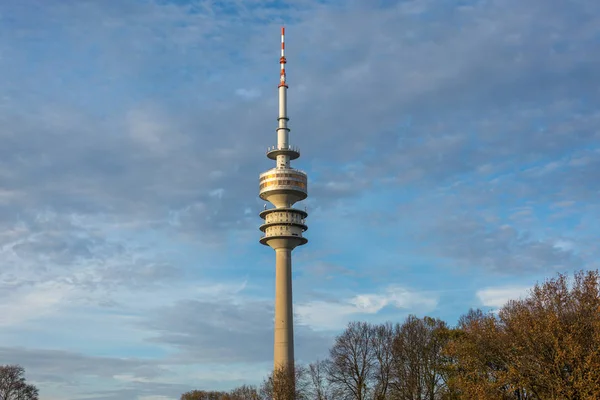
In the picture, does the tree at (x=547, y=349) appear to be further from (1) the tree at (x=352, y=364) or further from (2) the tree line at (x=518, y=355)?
(1) the tree at (x=352, y=364)

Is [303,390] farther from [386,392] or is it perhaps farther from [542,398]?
[542,398]

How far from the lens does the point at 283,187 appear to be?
130 meters

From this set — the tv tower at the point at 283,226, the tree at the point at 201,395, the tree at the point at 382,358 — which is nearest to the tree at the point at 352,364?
the tree at the point at 382,358

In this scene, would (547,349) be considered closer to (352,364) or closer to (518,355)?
(518,355)

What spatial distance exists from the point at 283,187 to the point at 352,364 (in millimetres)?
47318

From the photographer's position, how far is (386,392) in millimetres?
85312

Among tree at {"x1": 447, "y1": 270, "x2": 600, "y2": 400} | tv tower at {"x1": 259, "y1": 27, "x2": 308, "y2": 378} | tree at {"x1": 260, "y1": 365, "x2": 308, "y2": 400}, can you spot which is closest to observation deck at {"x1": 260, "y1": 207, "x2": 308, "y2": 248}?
tv tower at {"x1": 259, "y1": 27, "x2": 308, "y2": 378}

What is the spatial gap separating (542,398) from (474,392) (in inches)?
179

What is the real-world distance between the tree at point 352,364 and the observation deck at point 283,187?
140ft

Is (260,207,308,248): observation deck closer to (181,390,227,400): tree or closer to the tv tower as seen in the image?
the tv tower

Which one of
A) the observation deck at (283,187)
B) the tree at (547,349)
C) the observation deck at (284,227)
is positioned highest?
the observation deck at (283,187)

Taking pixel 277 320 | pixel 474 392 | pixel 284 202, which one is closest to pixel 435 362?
pixel 474 392

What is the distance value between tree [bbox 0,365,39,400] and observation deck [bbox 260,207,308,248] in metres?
46.7

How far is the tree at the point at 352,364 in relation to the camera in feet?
287
